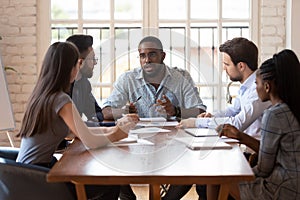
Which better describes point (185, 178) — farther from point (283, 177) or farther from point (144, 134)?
point (144, 134)

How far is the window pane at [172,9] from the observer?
486 centimetres

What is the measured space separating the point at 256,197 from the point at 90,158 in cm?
80

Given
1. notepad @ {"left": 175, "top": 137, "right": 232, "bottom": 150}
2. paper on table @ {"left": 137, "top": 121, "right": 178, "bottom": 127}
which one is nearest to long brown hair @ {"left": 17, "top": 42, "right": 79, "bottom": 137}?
notepad @ {"left": 175, "top": 137, "right": 232, "bottom": 150}

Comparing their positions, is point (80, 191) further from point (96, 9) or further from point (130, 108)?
point (96, 9)

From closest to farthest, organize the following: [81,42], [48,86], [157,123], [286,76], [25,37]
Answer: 1. [286,76]
2. [48,86]
3. [157,123]
4. [81,42]
5. [25,37]

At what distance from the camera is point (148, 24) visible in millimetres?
4848

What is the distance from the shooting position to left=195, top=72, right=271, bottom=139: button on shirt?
3057 millimetres

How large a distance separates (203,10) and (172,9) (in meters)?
0.29

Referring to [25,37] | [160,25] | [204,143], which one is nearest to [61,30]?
[25,37]

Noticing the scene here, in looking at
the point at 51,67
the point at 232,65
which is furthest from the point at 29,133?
the point at 232,65

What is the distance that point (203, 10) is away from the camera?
16.0 feet

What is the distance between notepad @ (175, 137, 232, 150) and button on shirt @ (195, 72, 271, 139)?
0.33 m

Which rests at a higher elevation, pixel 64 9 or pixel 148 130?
pixel 64 9

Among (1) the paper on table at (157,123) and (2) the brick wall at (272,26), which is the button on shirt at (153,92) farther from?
(2) the brick wall at (272,26)
